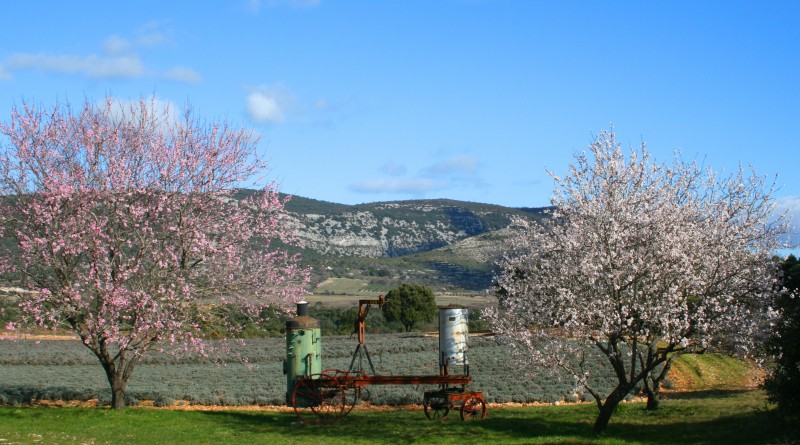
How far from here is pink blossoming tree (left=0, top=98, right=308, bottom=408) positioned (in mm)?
20109

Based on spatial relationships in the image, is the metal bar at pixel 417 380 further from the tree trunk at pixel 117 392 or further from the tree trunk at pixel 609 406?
the tree trunk at pixel 117 392

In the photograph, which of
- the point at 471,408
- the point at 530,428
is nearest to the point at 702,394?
the point at 530,428

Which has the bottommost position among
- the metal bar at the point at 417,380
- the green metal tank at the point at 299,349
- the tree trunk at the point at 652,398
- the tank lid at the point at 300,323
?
the tree trunk at the point at 652,398

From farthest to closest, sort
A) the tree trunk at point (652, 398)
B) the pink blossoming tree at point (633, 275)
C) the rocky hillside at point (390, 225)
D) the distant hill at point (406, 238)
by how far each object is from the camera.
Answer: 1. the rocky hillside at point (390, 225)
2. the distant hill at point (406, 238)
3. the tree trunk at point (652, 398)
4. the pink blossoming tree at point (633, 275)

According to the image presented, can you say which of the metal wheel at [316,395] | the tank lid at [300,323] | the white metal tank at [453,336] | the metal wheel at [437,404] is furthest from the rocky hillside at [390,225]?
the white metal tank at [453,336]

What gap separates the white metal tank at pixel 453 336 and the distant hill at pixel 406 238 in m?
97.9

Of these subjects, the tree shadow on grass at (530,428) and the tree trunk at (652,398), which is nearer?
the tree shadow on grass at (530,428)

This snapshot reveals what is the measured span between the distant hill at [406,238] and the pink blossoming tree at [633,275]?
319 ft

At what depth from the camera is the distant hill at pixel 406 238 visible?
127500 mm

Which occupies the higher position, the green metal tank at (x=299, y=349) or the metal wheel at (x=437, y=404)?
the green metal tank at (x=299, y=349)

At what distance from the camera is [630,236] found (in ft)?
61.3

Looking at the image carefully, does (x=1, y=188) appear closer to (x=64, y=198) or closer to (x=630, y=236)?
(x=64, y=198)

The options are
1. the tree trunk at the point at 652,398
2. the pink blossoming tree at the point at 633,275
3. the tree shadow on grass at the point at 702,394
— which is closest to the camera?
the pink blossoming tree at the point at 633,275

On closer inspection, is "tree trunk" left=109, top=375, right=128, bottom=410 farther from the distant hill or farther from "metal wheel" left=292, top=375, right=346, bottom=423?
the distant hill
